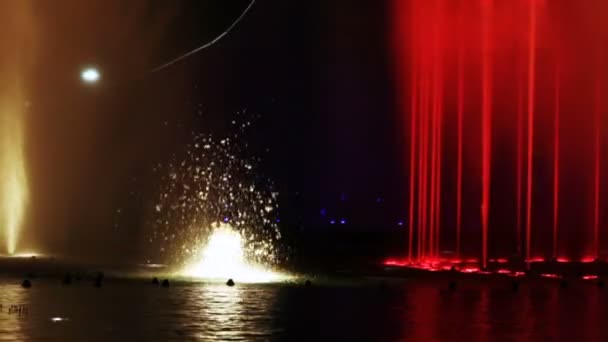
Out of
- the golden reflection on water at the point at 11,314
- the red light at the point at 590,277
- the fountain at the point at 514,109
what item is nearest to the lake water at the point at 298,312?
the golden reflection on water at the point at 11,314

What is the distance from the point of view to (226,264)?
82.4 feet

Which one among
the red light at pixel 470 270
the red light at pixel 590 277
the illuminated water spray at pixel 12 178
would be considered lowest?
the red light at pixel 590 277

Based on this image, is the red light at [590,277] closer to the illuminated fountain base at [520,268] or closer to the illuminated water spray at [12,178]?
the illuminated fountain base at [520,268]

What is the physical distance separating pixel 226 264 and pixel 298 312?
34.9 ft

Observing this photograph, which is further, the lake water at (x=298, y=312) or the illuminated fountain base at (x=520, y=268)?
the illuminated fountain base at (x=520, y=268)

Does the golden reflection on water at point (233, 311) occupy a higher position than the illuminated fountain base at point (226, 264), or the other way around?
the illuminated fountain base at point (226, 264)

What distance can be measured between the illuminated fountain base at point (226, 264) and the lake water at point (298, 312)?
73.2 inches

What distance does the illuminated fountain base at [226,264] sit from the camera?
21.3 metres

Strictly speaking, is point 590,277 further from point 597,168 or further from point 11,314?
point 11,314

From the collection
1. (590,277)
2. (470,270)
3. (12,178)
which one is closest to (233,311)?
(470,270)

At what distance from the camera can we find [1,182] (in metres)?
30.4

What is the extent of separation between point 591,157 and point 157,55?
567 inches

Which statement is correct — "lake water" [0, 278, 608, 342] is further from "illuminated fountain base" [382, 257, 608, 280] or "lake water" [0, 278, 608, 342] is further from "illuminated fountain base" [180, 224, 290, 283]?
"illuminated fountain base" [382, 257, 608, 280]

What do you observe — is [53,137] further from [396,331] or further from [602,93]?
[396,331]
